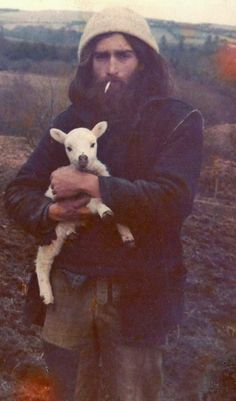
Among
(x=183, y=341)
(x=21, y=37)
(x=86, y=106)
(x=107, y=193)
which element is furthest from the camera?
(x=21, y=37)

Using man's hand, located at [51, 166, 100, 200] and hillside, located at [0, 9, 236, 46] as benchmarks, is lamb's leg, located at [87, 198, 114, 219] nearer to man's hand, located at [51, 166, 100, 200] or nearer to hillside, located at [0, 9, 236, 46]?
man's hand, located at [51, 166, 100, 200]

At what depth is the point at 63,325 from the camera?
4.53ft

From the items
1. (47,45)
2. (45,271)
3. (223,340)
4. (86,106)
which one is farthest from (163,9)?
(223,340)

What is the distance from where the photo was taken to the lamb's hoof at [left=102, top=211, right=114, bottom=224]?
4.18 ft

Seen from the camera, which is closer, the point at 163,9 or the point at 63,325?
the point at 63,325

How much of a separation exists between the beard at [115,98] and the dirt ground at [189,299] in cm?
31

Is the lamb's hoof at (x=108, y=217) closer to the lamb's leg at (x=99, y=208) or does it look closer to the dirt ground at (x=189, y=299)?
the lamb's leg at (x=99, y=208)

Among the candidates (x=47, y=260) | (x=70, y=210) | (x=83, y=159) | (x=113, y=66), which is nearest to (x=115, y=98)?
(x=113, y=66)

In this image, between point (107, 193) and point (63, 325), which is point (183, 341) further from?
point (107, 193)

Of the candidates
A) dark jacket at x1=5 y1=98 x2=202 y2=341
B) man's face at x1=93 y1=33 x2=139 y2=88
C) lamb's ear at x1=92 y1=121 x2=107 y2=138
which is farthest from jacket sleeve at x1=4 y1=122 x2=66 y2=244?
man's face at x1=93 y1=33 x2=139 y2=88

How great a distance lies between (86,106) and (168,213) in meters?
0.34

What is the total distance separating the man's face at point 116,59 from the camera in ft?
4.44

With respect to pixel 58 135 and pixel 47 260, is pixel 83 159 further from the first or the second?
pixel 47 260

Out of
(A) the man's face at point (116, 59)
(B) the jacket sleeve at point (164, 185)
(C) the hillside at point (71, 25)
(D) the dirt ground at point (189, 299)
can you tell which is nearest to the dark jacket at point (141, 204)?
(B) the jacket sleeve at point (164, 185)
